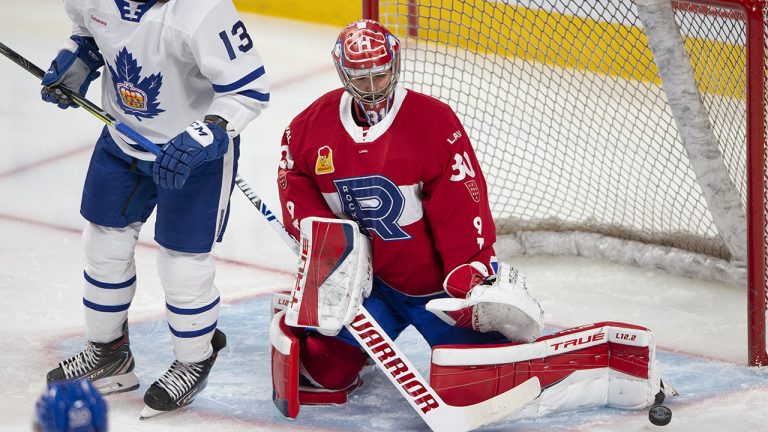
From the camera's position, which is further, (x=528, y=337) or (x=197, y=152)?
(x=528, y=337)

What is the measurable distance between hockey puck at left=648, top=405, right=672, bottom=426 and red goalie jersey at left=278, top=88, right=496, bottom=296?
49 cm

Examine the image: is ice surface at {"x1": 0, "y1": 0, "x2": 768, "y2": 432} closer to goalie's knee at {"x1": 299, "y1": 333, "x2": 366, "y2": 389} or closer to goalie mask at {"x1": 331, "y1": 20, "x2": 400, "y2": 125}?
goalie's knee at {"x1": 299, "y1": 333, "x2": 366, "y2": 389}

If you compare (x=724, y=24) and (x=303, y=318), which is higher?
(x=724, y=24)

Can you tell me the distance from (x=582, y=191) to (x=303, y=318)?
166 centimetres

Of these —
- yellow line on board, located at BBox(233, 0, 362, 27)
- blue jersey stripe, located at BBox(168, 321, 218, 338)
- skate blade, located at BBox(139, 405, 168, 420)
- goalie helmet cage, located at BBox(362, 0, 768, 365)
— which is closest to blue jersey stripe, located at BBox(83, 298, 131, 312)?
blue jersey stripe, located at BBox(168, 321, 218, 338)

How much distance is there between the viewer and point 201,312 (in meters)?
3.05

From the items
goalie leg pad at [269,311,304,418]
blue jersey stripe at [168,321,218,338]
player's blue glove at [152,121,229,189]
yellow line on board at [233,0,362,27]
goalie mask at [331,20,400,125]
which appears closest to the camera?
player's blue glove at [152,121,229,189]

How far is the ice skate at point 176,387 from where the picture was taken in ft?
9.94

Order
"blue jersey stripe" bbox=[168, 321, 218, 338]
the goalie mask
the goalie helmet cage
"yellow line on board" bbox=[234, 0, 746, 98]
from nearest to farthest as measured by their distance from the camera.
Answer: the goalie mask, "blue jersey stripe" bbox=[168, 321, 218, 338], the goalie helmet cage, "yellow line on board" bbox=[234, 0, 746, 98]

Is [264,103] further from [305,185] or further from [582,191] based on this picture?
[582,191]

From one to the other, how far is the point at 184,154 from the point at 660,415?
1.19 metres

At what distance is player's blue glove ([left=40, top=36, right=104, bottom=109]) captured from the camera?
9.95ft

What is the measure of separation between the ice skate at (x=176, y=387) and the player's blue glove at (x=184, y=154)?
53cm

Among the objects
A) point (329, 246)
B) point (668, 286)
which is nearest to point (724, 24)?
point (668, 286)
